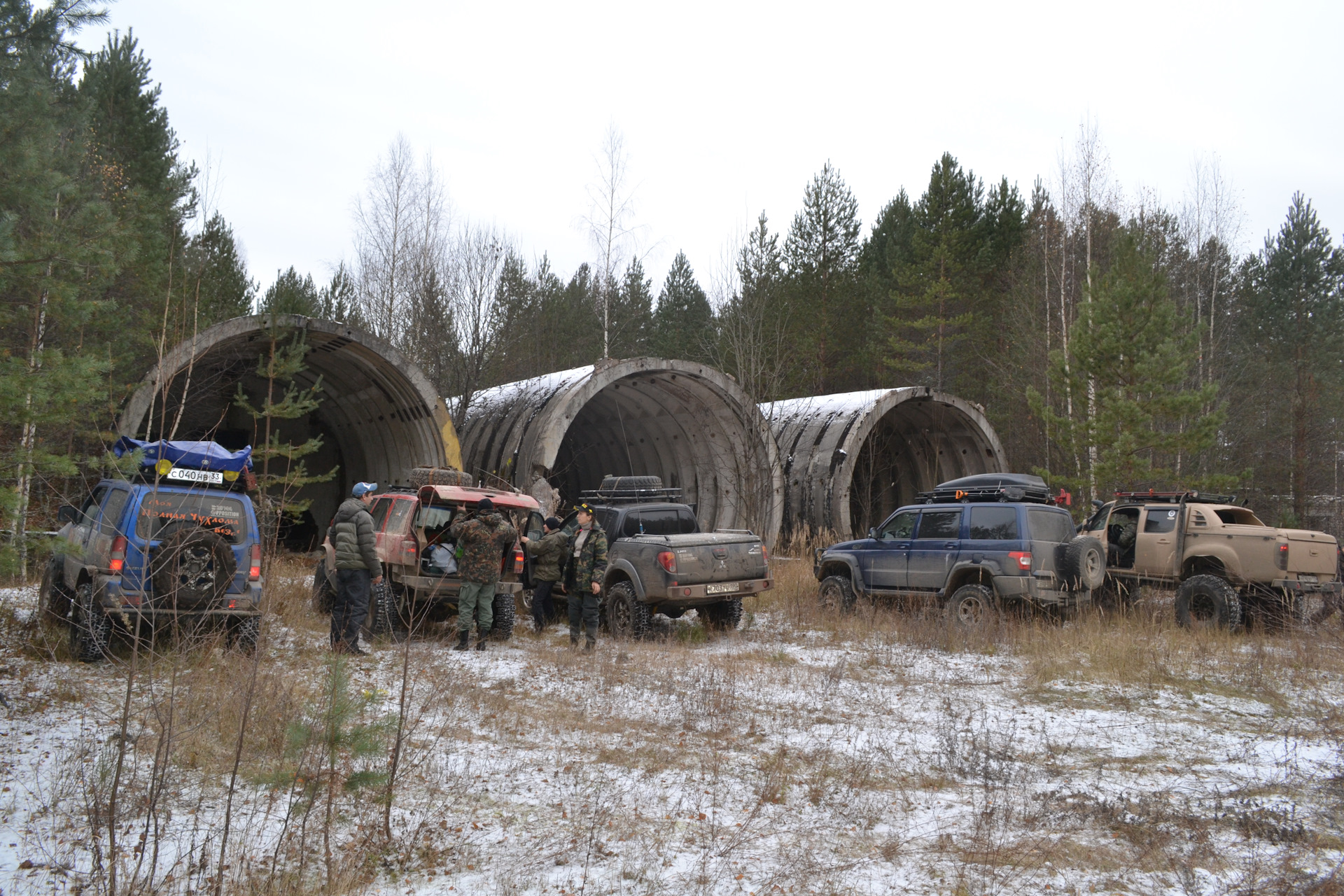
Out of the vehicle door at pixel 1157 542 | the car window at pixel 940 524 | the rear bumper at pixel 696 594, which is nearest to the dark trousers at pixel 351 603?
the rear bumper at pixel 696 594

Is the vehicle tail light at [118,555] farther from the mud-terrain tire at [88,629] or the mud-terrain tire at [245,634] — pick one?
the mud-terrain tire at [245,634]

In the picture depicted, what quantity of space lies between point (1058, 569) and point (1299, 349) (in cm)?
2453

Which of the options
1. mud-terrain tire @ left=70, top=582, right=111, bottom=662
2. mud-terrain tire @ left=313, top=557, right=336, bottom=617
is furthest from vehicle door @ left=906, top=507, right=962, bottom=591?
mud-terrain tire @ left=70, top=582, right=111, bottom=662

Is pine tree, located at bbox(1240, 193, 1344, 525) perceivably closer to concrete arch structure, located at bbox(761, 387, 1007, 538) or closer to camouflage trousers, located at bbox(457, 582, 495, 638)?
concrete arch structure, located at bbox(761, 387, 1007, 538)

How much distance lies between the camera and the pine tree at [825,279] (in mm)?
31875

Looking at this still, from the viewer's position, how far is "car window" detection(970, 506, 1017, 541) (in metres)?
11.3

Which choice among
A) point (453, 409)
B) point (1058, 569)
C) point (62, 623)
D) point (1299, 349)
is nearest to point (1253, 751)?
point (1058, 569)

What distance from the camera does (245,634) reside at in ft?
28.5

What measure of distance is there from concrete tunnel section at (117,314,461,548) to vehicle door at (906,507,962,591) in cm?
781

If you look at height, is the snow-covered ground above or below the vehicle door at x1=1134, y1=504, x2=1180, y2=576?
below

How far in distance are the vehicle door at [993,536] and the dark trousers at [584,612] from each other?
15.7 feet

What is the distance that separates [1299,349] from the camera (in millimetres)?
29734

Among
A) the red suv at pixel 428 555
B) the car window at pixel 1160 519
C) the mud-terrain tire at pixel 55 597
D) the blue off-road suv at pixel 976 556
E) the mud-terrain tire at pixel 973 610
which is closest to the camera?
the mud-terrain tire at pixel 55 597

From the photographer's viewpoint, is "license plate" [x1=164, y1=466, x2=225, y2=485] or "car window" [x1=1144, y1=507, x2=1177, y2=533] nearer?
"license plate" [x1=164, y1=466, x2=225, y2=485]
